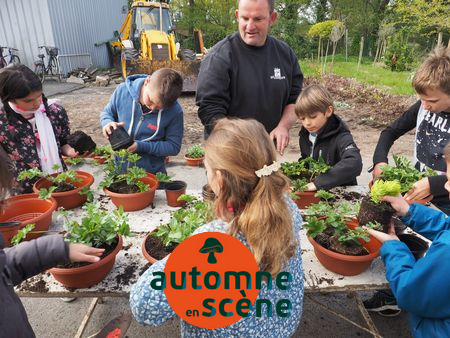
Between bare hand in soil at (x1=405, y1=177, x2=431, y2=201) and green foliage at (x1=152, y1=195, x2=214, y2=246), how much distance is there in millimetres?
1146

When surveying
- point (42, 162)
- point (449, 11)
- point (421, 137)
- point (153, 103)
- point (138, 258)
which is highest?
point (449, 11)

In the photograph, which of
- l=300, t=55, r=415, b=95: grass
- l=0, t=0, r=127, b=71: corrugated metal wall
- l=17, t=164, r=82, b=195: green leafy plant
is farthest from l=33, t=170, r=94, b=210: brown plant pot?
l=0, t=0, r=127, b=71: corrugated metal wall

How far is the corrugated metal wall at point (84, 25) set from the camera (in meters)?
12.1

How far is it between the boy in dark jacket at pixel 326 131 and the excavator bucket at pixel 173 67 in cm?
689

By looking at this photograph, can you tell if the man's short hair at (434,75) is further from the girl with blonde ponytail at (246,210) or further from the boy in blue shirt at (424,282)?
the girl with blonde ponytail at (246,210)

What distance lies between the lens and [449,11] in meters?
9.40

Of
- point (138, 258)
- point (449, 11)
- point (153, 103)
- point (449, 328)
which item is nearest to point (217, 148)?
point (138, 258)

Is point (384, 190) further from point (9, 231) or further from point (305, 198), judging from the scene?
point (9, 231)

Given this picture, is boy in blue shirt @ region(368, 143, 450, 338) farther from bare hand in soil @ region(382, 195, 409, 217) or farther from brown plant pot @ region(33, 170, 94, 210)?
brown plant pot @ region(33, 170, 94, 210)

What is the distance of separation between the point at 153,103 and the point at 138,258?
118 centimetres

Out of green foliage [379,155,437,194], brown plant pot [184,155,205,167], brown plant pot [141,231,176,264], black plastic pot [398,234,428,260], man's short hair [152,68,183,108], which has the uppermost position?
man's short hair [152,68,183,108]

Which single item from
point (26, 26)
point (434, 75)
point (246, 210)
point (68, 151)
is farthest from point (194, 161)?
point (26, 26)

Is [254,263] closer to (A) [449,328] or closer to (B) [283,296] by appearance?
(B) [283,296]

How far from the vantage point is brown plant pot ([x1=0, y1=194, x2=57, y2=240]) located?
1.68 metres
